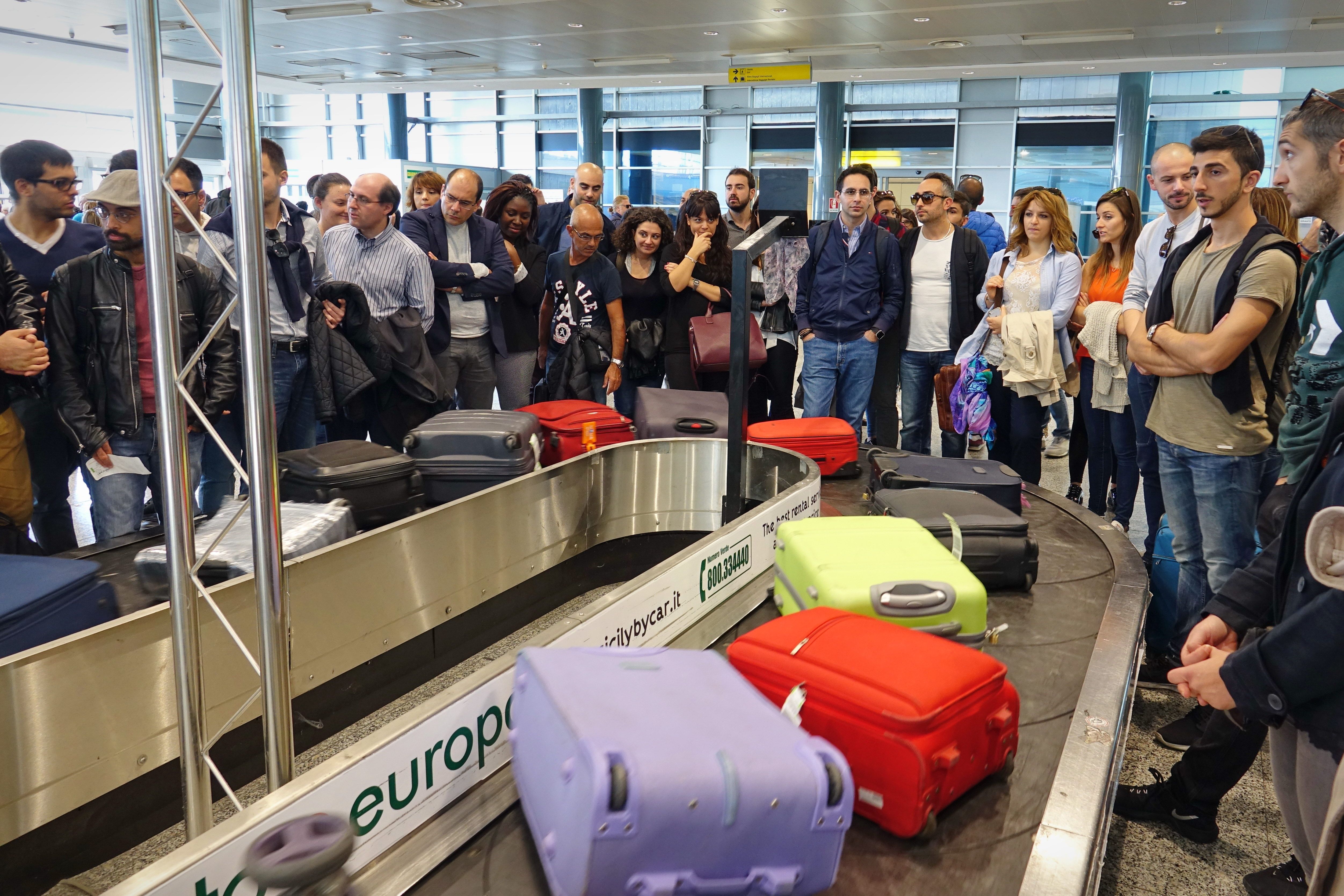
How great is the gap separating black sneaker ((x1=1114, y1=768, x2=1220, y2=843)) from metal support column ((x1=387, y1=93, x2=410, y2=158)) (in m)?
19.0

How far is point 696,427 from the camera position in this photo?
3.80 metres

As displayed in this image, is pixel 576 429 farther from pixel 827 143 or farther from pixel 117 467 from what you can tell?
pixel 827 143

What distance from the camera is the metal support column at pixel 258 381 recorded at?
1.26 meters

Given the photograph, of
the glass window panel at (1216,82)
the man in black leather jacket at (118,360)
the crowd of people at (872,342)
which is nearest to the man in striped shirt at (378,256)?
Result: the crowd of people at (872,342)

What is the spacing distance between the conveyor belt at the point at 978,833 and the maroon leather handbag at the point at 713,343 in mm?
2543

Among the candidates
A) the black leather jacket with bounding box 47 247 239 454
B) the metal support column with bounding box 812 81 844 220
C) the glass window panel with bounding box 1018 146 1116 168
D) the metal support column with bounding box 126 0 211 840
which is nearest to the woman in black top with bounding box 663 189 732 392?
the black leather jacket with bounding box 47 247 239 454

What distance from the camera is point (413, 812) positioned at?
1445 millimetres

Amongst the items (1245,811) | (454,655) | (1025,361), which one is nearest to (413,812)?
(454,655)

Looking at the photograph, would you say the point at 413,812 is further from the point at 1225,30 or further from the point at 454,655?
the point at 1225,30

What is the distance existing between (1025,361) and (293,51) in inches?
497

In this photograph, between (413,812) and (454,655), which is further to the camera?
(454,655)

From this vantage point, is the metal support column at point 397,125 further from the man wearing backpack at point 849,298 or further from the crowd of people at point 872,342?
the man wearing backpack at point 849,298

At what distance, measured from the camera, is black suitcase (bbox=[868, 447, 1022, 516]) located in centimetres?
297

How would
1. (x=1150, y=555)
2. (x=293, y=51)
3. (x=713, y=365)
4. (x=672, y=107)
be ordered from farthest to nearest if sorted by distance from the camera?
(x=672, y=107)
(x=293, y=51)
(x=713, y=365)
(x=1150, y=555)
